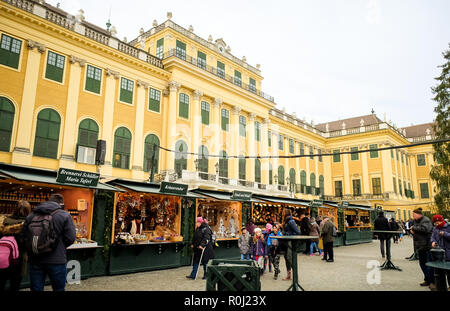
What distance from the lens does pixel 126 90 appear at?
2239cm

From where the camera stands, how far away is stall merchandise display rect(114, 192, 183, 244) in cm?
1190

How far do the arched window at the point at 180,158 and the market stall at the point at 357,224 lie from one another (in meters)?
12.3

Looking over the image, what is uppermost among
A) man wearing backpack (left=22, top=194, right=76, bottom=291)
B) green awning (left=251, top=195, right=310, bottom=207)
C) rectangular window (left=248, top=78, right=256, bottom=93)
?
rectangular window (left=248, top=78, right=256, bottom=93)

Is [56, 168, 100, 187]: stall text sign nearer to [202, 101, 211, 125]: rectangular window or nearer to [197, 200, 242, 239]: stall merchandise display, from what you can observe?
[197, 200, 242, 239]: stall merchandise display

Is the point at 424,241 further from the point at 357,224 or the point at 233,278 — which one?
the point at 357,224

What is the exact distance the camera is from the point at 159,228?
12.4m

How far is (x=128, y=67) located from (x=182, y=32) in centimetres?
661

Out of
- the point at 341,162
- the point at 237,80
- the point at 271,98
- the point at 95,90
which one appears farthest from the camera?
the point at 341,162

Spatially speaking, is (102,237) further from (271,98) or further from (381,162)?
(381,162)

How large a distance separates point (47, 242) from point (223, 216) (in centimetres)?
1096

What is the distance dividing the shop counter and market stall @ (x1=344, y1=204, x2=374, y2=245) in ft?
46.1

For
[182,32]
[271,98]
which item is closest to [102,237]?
[182,32]

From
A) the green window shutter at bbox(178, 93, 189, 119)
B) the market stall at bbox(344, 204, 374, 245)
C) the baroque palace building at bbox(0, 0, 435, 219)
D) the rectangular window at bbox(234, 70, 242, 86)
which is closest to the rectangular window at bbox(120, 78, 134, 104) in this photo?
the baroque palace building at bbox(0, 0, 435, 219)

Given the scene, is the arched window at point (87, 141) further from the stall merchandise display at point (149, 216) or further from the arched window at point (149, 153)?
the stall merchandise display at point (149, 216)
